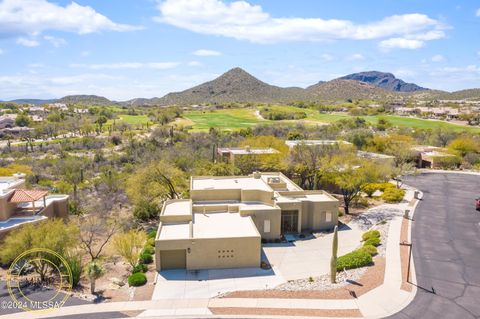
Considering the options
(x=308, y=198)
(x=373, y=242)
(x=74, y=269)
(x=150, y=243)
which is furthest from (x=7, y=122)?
(x=373, y=242)

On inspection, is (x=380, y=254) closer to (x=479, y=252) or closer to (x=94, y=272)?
(x=479, y=252)

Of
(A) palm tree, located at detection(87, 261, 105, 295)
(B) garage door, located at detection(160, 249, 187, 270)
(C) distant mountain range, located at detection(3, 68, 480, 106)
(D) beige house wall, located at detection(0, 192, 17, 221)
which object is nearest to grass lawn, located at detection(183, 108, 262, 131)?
(C) distant mountain range, located at detection(3, 68, 480, 106)

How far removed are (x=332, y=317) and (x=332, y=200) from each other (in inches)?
644

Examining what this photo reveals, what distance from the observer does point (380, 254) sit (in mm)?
25500

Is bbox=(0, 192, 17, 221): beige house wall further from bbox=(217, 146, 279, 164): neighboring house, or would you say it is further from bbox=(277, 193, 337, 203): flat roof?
bbox=(217, 146, 279, 164): neighboring house

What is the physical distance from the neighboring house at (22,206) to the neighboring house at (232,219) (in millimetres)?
10187

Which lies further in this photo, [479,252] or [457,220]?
[457,220]

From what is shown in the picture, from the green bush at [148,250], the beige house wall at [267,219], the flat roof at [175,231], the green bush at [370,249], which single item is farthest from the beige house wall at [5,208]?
the green bush at [370,249]

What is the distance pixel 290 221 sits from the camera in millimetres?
32406

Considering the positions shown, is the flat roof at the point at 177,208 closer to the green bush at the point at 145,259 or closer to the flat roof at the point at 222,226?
the flat roof at the point at 222,226

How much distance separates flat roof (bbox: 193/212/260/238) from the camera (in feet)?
85.9

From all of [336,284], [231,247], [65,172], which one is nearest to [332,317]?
[336,284]

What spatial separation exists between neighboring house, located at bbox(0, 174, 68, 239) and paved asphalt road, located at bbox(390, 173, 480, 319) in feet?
88.5

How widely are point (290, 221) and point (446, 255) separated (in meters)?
12.1
